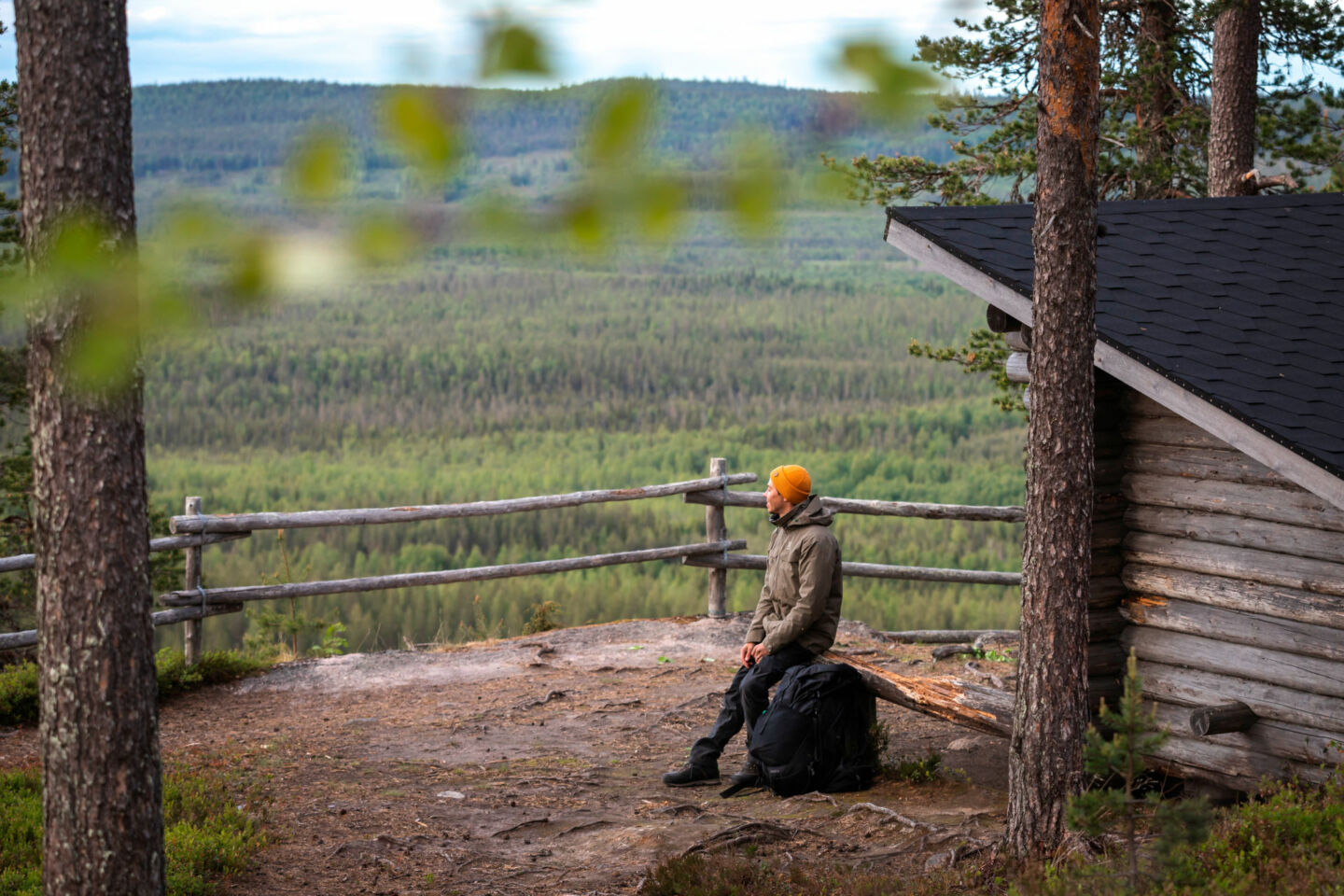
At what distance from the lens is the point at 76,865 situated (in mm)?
3668

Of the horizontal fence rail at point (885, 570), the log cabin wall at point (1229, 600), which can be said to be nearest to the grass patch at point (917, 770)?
the log cabin wall at point (1229, 600)

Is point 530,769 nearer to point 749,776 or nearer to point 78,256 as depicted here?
point 749,776

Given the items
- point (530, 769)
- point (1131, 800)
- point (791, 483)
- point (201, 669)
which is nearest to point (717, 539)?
point (530, 769)

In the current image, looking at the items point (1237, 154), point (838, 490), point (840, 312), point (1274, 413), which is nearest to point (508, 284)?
point (840, 312)

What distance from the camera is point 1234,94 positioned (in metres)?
11.1

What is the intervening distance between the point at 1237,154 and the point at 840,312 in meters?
48.3

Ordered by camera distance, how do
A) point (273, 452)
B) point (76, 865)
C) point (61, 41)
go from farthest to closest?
1. point (273, 452)
2. point (76, 865)
3. point (61, 41)

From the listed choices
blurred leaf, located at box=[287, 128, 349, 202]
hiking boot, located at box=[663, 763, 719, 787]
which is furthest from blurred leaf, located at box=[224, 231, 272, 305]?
hiking boot, located at box=[663, 763, 719, 787]

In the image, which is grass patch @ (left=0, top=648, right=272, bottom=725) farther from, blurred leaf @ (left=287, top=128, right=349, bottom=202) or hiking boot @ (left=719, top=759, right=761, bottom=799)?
blurred leaf @ (left=287, top=128, right=349, bottom=202)

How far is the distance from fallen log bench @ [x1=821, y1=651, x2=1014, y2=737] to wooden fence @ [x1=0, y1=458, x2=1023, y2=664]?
284 cm

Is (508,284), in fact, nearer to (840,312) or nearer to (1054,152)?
(840,312)

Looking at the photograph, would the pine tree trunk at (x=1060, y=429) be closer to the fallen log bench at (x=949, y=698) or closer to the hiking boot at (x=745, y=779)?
the fallen log bench at (x=949, y=698)

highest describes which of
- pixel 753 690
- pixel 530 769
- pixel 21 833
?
pixel 753 690

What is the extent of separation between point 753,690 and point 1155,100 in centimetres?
994
